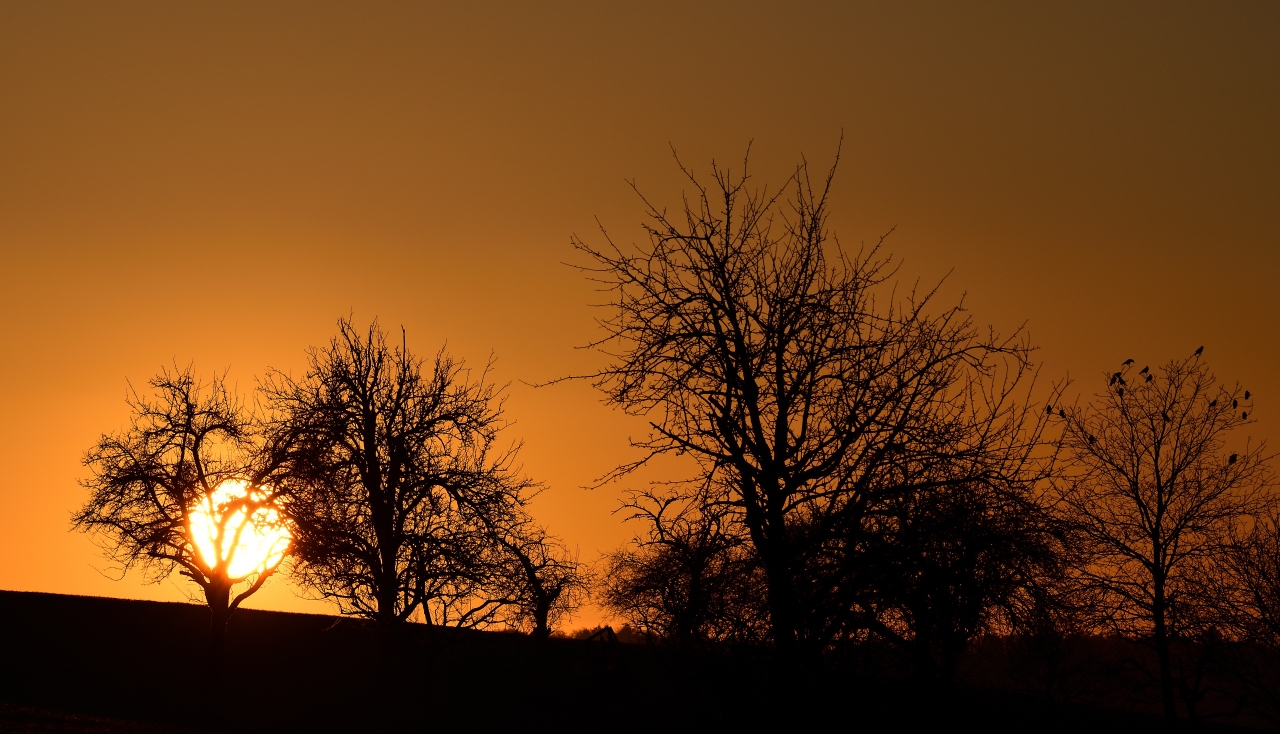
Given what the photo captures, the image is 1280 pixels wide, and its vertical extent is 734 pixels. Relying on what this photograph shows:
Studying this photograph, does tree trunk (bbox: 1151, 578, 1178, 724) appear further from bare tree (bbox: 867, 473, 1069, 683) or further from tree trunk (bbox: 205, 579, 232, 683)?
tree trunk (bbox: 205, 579, 232, 683)

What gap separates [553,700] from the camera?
23062 millimetres

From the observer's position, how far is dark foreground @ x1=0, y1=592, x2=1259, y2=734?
67.5 ft

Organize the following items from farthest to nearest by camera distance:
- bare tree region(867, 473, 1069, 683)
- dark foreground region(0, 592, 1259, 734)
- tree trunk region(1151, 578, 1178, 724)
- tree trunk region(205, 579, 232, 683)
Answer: tree trunk region(205, 579, 232, 683)
dark foreground region(0, 592, 1259, 734)
tree trunk region(1151, 578, 1178, 724)
bare tree region(867, 473, 1069, 683)

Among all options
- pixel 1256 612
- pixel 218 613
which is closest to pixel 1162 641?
pixel 1256 612

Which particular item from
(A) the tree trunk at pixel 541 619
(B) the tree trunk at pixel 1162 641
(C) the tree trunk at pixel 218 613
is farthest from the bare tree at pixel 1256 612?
(C) the tree trunk at pixel 218 613

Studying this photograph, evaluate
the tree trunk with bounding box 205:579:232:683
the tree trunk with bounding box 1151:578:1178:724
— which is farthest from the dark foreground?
the tree trunk with bounding box 1151:578:1178:724

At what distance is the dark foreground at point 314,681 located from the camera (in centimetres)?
2058

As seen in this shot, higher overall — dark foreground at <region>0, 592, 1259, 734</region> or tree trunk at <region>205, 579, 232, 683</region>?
tree trunk at <region>205, 579, 232, 683</region>

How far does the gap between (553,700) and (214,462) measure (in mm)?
10956

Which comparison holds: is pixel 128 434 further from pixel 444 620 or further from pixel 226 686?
pixel 444 620

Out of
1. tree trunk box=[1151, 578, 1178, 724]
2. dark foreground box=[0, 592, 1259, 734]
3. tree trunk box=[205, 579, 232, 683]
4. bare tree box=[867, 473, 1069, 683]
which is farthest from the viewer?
tree trunk box=[205, 579, 232, 683]

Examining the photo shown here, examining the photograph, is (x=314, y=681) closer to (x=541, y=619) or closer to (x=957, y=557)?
(x=541, y=619)

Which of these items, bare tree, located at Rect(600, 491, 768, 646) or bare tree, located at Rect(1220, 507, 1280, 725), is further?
bare tree, located at Rect(1220, 507, 1280, 725)

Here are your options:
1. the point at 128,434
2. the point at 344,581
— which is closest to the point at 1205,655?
the point at 344,581
